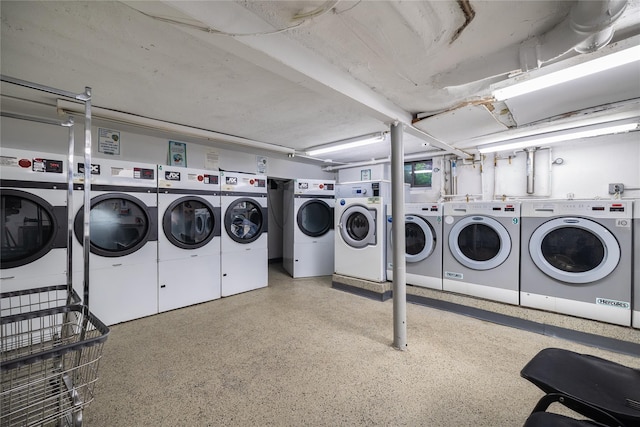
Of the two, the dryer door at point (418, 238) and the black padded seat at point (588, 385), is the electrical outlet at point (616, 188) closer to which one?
the dryer door at point (418, 238)

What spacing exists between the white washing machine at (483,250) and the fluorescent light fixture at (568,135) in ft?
3.85

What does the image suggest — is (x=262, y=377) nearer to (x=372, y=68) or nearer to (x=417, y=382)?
(x=417, y=382)

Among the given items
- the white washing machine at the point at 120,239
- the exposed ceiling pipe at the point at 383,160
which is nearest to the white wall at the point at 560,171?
the exposed ceiling pipe at the point at 383,160

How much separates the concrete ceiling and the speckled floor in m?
1.98

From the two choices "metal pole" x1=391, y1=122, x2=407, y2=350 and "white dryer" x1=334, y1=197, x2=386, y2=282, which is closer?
"metal pole" x1=391, y1=122, x2=407, y2=350

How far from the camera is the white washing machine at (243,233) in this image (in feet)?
11.3

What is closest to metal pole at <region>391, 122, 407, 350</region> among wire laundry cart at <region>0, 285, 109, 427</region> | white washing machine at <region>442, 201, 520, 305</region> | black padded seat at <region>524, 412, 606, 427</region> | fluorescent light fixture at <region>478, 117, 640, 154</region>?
white washing machine at <region>442, 201, 520, 305</region>

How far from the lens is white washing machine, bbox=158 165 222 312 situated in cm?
295

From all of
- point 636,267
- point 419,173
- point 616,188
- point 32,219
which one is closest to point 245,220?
point 32,219

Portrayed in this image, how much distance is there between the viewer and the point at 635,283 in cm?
209

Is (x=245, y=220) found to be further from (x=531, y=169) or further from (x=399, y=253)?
(x=531, y=169)

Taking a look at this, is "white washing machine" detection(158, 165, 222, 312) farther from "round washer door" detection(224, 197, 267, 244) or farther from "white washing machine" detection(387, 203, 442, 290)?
"white washing machine" detection(387, 203, 442, 290)

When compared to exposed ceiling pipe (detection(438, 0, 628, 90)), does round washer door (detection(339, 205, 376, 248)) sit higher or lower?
lower

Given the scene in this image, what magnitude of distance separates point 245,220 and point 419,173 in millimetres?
3198
